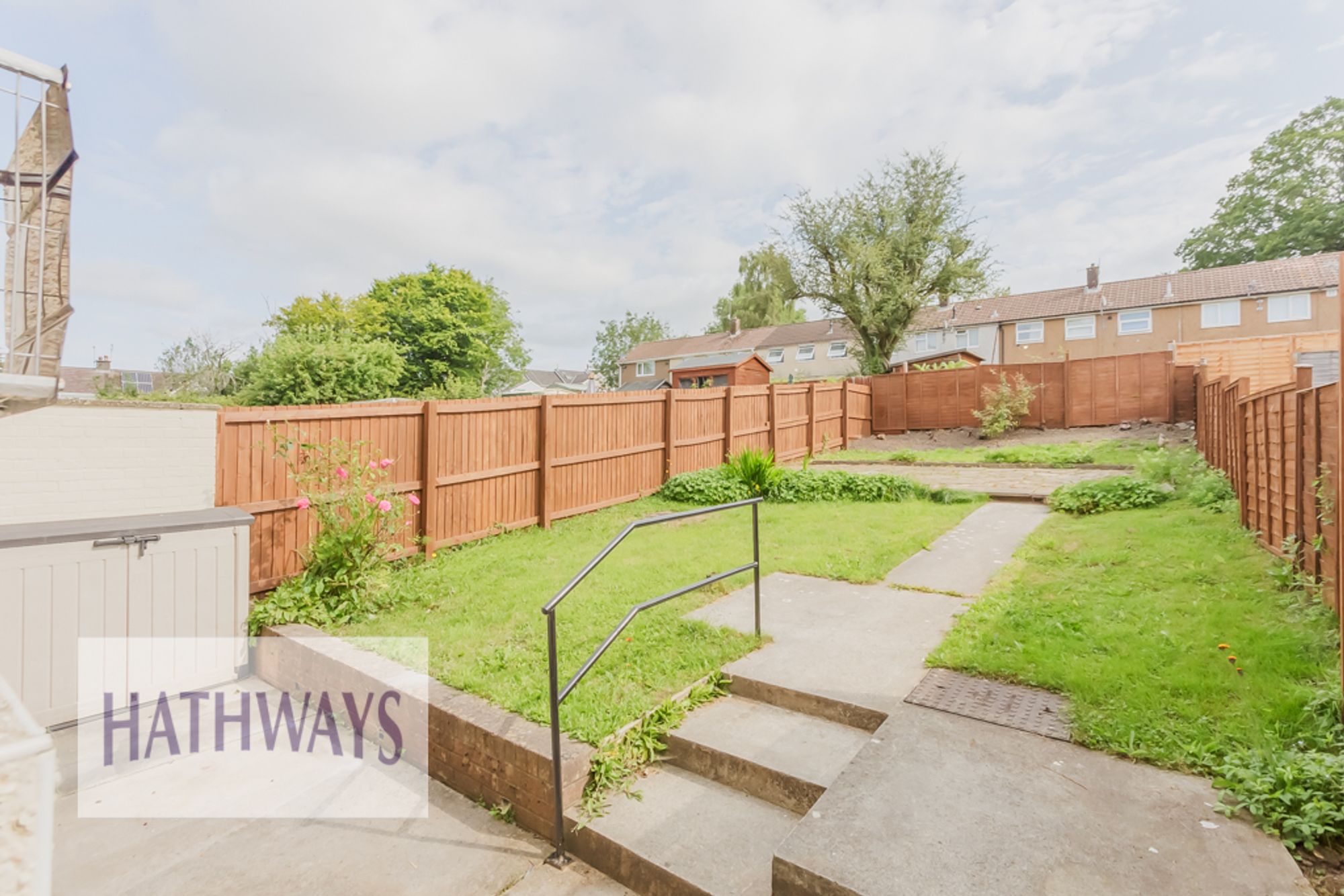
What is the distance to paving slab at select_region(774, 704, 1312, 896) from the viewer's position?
177 centimetres

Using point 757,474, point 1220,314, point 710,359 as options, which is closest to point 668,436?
point 757,474

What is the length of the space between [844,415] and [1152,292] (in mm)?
20738

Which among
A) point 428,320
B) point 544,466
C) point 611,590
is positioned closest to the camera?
point 611,590

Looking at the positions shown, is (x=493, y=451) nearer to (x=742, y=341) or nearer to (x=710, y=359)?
(x=710, y=359)

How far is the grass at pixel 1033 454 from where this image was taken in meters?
10.5

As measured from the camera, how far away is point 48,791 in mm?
507

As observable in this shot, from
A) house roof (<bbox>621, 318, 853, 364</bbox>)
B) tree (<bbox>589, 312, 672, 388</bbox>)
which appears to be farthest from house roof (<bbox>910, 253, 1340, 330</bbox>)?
tree (<bbox>589, 312, 672, 388</bbox>)

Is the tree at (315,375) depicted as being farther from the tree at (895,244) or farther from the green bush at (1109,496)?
the tree at (895,244)

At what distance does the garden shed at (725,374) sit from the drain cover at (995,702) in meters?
20.9

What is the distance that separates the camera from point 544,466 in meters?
7.38

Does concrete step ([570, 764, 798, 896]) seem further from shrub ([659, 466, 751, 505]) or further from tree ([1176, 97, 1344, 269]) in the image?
tree ([1176, 97, 1344, 269])

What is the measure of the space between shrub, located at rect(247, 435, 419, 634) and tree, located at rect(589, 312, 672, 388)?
181ft

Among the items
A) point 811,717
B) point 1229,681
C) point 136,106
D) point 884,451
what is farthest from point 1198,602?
point 884,451

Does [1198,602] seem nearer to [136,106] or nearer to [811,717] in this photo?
[811,717]
